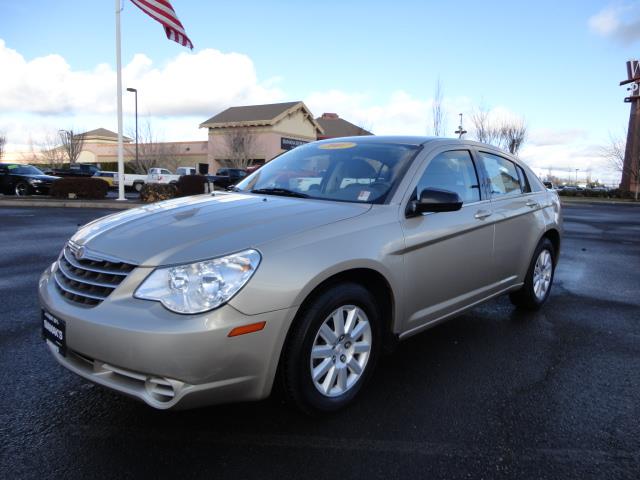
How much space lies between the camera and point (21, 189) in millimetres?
21359

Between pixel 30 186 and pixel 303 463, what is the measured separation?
2265 centimetres

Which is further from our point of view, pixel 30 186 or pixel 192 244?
pixel 30 186

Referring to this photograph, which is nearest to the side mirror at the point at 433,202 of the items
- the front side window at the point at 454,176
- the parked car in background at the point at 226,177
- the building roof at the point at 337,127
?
the front side window at the point at 454,176

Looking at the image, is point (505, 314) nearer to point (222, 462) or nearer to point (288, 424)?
point (288, 424)

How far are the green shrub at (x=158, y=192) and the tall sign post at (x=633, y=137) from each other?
37.3 meters

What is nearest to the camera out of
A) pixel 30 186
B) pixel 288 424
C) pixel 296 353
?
pixel 296 353

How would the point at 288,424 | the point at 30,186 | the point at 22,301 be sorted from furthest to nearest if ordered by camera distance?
the point at 30,186 → the point at 22,301 → the point at 288,424

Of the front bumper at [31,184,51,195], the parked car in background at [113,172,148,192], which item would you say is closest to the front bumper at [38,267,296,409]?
the front bumper at [31,184,51,195]

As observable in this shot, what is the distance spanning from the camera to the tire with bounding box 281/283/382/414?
259cm

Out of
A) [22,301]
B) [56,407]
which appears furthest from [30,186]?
[56,407]

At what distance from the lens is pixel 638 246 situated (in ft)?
33.7

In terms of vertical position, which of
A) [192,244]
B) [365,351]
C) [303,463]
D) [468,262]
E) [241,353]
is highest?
[192,244]

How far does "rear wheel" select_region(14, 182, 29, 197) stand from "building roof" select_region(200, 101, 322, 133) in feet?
Answer: 78.3

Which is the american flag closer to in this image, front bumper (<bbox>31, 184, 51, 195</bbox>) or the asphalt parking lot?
front bumper (<bbox>31, 184, 51, 195</bbox>)
